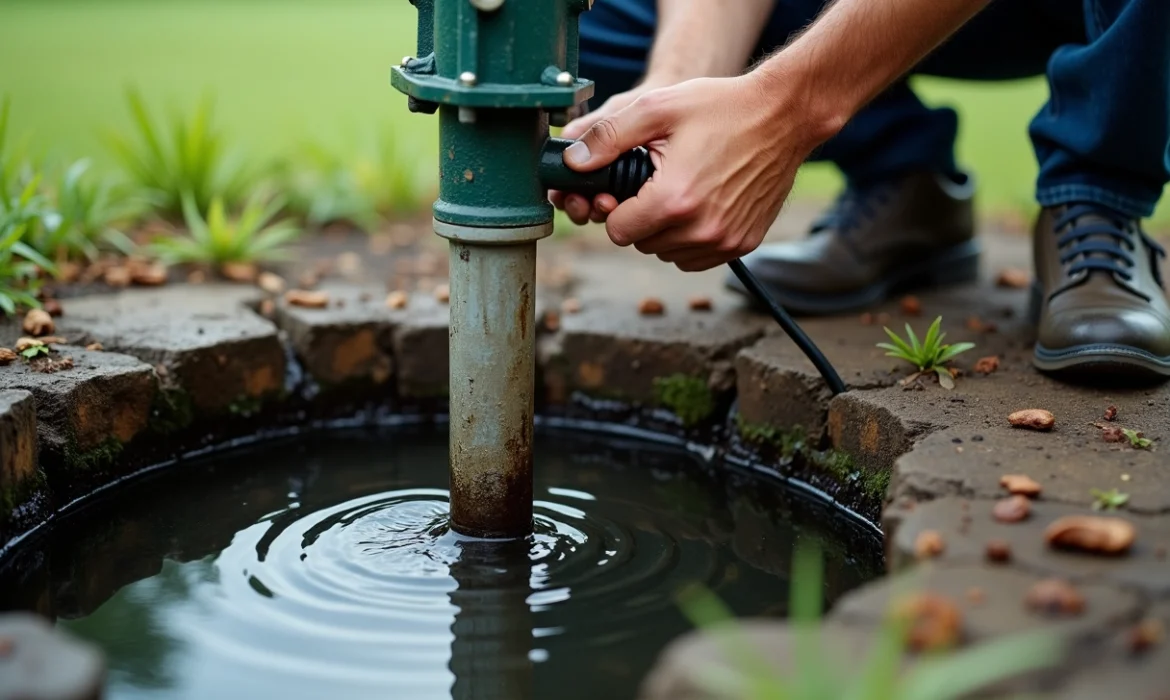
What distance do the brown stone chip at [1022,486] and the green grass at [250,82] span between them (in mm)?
2145

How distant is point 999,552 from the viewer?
130 cm

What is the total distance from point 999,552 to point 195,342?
1.45m

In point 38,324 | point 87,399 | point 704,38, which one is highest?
point 704,38

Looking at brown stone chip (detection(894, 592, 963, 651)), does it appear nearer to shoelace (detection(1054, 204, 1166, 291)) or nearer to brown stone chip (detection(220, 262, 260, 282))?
shoelace (detection(1054, 204, 1166, 291))

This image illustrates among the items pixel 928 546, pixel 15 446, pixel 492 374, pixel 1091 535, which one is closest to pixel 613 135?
pixel 492 374

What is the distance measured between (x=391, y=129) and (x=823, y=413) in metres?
1.99

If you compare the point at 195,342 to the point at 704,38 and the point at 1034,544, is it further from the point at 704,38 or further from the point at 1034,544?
the point at 1034,544

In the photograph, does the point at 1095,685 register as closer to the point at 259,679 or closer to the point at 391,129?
the point at 259,679

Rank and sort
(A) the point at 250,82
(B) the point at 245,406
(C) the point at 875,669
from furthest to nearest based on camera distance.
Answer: (A) the point at 250,82, (B) the point at 245,406, (C) the point at 875,669

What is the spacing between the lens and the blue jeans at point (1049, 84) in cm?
192

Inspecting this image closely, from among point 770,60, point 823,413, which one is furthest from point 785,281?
point 770,60

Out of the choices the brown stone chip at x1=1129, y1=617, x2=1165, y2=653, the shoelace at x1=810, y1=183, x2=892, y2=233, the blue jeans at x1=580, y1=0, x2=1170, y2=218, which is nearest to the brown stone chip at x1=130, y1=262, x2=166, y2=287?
the blue jeans at x1=580, y1=0, x2=1170, y2=218

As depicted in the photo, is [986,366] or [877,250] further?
[877,250]

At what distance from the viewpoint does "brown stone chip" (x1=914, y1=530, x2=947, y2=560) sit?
1314mm
